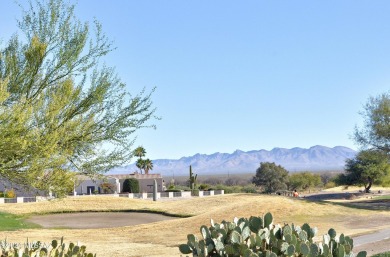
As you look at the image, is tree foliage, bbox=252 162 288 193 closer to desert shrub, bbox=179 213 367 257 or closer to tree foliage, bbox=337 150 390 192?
tree foliage, bbox=337 150 390 192

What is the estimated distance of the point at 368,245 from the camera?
21.4 meters

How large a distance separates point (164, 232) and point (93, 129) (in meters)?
11.2

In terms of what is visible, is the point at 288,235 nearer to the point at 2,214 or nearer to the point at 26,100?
the point at 26,100

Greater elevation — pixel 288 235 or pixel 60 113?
pixel 60 113

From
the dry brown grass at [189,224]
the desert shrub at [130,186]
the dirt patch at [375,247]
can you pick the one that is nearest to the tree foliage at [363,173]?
the desert shrub at [130,186]

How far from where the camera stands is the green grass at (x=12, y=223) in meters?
34.4

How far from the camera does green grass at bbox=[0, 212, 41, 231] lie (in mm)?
34409

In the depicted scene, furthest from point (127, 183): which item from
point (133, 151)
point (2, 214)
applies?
point (133, 151)

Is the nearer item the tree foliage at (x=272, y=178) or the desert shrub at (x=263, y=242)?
the desert shrub at (x=263, y=242)

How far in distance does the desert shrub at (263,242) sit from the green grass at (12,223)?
90.7ft

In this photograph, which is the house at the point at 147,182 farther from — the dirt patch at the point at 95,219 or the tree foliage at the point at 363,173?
the dirt patch at the point at 95,219

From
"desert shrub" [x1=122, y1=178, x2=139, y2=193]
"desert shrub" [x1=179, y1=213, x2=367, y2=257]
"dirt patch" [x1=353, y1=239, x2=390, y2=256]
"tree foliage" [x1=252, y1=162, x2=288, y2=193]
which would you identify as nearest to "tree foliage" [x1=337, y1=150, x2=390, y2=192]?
"tree foliage" [x1=252, y1=162, x2=288, y2=193]

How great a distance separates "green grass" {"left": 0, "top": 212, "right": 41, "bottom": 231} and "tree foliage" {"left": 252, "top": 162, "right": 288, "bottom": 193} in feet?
208

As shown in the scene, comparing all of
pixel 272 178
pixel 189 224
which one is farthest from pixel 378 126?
pixel 272 178
